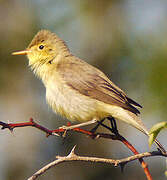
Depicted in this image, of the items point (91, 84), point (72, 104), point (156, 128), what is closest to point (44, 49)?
point (91, 84)

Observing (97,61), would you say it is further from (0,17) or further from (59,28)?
(0,17)

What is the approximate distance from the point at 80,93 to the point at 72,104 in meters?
0.24

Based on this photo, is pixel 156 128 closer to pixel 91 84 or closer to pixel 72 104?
pixel 72 104

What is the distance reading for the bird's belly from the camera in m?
5.29

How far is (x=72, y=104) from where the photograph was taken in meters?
5.29

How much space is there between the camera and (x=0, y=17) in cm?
1168

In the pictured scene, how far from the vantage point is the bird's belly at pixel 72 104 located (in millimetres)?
5285

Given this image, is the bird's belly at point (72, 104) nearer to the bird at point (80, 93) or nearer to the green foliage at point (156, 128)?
the bird at point (80, 93)

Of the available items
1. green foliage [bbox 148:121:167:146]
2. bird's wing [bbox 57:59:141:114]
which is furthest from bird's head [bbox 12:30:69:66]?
green foliage [bbox 148:121:167:146]

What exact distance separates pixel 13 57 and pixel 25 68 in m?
0.44

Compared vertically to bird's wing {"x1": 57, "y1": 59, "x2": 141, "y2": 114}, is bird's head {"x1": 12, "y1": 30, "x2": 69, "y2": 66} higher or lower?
higher

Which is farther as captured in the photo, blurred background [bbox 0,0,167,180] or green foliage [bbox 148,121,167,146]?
blurred background [bbox 0,0,167,180]

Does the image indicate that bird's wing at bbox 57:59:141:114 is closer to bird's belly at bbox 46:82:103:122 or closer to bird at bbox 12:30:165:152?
bird at bbox 12:30:165:152

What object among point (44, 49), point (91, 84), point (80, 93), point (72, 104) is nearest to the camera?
point (72, 104)
